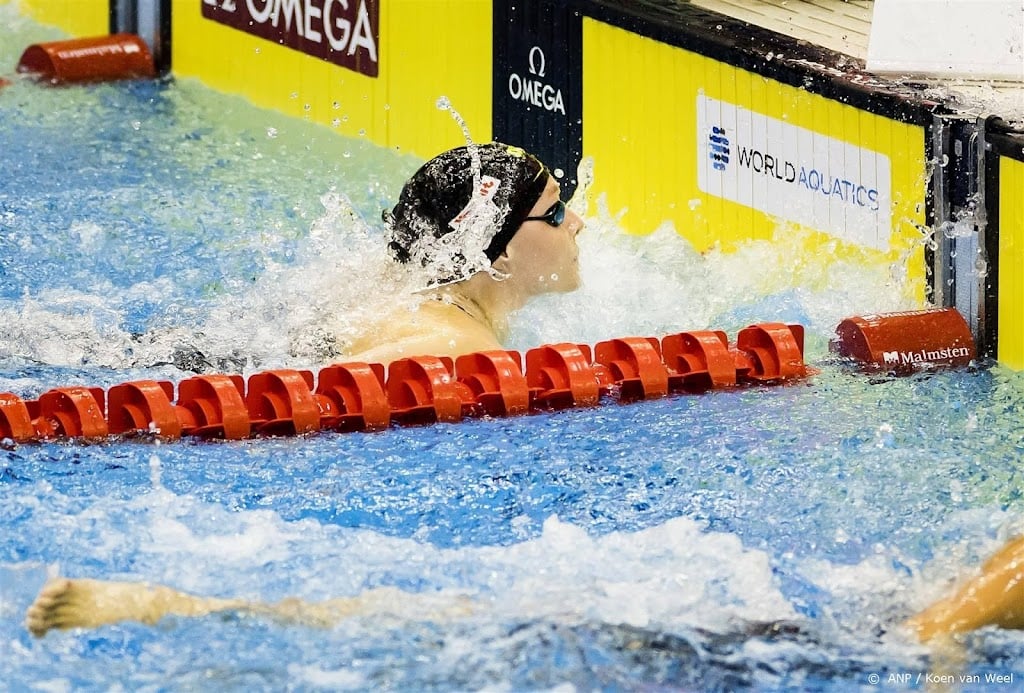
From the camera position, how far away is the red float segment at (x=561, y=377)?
3393 millimetres

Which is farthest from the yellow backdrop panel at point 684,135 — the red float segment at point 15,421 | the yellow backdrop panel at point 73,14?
the yellow backdrop panel at point 73,14

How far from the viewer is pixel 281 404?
3246mm

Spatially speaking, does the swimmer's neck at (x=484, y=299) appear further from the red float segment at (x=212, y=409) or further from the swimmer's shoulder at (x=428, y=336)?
the red float segment at (x=212, y=409)

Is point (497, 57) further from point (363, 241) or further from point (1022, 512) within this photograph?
point (1022, 512)

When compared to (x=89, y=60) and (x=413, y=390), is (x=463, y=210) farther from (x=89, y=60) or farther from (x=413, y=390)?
(x=89, y=60)

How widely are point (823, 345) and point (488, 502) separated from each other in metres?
1.28

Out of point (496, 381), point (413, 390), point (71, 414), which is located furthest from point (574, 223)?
point (71, 414)

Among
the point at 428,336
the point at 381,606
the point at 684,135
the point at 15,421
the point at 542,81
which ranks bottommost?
the point at 381,606

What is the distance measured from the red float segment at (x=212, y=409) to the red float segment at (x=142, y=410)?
29 mm

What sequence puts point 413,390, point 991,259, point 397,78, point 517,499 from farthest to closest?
point 397,78
point 991,259
point 413,390
point 517,499

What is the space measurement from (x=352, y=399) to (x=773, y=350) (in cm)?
91

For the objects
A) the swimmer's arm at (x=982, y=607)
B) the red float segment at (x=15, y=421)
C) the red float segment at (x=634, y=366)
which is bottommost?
the swimmer's arm at (x=982, y=607)

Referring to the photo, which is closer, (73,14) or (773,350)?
(773,350)

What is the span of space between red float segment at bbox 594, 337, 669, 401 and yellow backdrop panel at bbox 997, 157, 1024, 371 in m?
0.77
